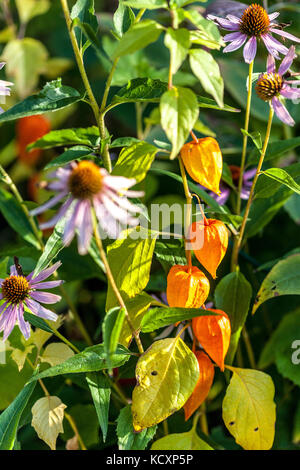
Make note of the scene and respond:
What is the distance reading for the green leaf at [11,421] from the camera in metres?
0.42

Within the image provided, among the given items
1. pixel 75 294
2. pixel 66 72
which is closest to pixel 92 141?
pixel 75 294

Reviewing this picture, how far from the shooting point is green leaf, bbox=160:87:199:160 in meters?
0.34

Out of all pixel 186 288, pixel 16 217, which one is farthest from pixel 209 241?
pixel 16 217

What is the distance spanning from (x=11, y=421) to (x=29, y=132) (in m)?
0.73

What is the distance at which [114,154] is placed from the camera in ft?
1.89

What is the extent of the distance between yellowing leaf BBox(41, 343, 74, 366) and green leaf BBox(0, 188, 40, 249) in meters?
0.13

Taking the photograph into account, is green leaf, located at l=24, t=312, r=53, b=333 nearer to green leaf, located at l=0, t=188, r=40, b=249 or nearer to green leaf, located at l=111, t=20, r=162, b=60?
green leaf, located at l=0, t=188, r=40, b=249

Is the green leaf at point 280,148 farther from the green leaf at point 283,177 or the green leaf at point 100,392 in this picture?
the green leaf at point 100,392

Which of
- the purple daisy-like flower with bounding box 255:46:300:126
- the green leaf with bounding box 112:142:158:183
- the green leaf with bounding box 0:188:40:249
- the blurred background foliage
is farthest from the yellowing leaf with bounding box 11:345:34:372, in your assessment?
the purple daisy-like flower with bounding box 255:46:300:126

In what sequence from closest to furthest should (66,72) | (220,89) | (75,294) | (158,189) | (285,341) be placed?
(220,89) → (285,341) → (75,294) → (158,189) → (66,72)

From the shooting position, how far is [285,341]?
637 millimetres

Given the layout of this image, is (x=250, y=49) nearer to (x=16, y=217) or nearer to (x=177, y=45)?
(x=177, y=45)

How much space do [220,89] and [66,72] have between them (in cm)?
92

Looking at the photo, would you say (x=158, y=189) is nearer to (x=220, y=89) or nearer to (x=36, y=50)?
(x=36, y=50)
